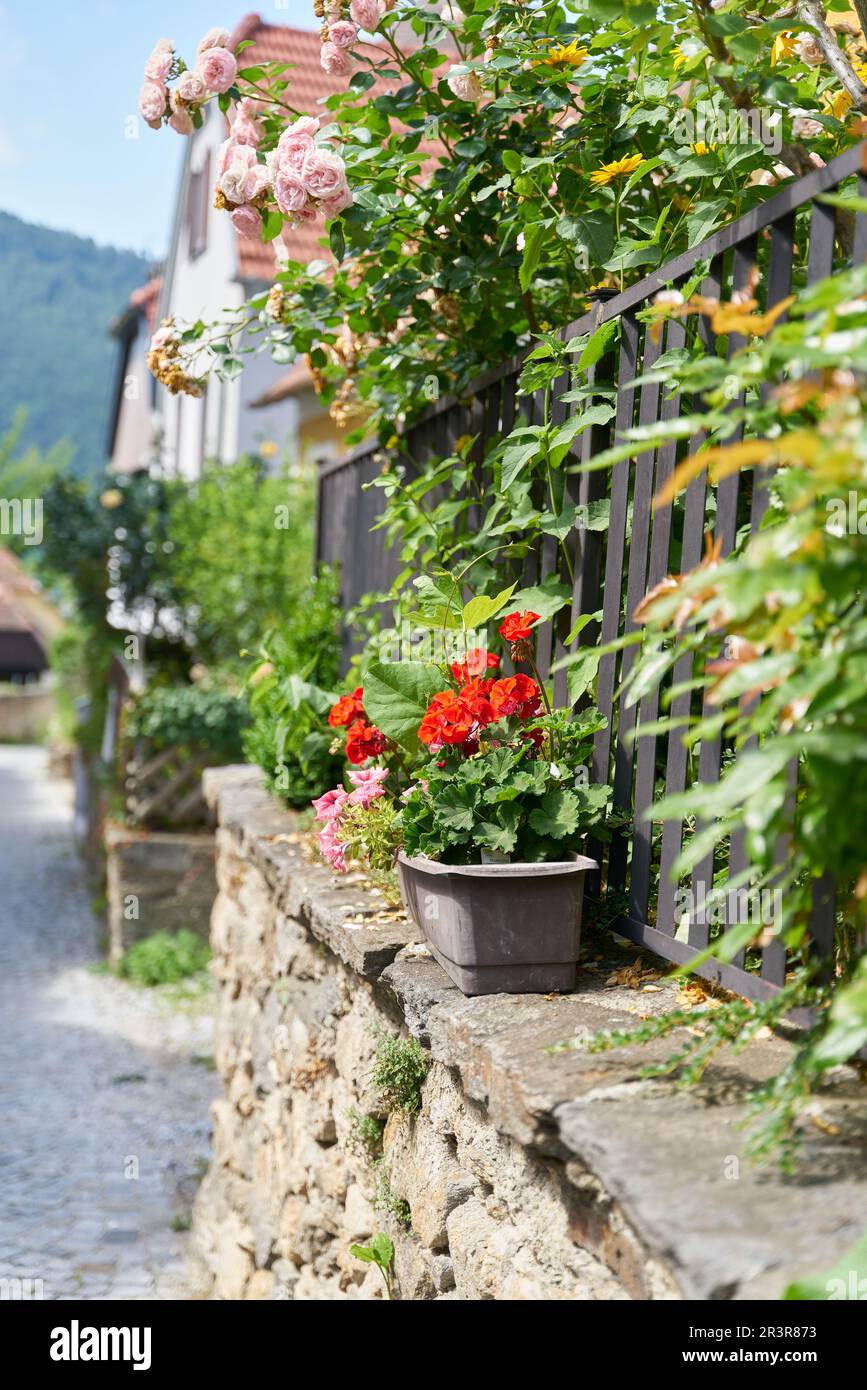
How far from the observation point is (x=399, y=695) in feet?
8.04

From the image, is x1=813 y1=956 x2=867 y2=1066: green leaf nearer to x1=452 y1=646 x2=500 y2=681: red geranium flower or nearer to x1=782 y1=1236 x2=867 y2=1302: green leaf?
x1=782 y1=1236 x2=867 y2=1302: green leaf

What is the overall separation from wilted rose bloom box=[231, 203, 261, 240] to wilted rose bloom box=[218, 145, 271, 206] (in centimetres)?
2

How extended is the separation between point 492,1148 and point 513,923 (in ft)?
1.09

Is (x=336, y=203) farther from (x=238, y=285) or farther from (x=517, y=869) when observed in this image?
(x=238, y=285)

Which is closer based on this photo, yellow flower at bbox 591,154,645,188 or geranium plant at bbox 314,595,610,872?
geranium plant at bbox 314,595,610,872

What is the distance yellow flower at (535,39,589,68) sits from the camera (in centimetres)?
231

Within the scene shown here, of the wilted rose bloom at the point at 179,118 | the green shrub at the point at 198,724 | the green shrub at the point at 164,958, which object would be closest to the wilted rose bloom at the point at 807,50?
the wilted rose bloom at the point at 179,118

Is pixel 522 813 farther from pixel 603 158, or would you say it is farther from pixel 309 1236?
pixel 309 1236

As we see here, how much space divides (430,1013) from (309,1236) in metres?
1.37

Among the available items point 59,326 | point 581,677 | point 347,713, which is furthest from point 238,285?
point 59,326

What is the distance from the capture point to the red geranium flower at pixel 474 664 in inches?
87.7

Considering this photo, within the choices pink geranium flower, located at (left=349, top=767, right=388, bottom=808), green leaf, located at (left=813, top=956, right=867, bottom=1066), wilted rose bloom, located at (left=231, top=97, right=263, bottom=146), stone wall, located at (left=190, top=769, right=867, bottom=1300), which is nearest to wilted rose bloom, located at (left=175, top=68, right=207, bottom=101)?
wilted rose bloom, located at (left=231, top=97, right=263, bottom=146)

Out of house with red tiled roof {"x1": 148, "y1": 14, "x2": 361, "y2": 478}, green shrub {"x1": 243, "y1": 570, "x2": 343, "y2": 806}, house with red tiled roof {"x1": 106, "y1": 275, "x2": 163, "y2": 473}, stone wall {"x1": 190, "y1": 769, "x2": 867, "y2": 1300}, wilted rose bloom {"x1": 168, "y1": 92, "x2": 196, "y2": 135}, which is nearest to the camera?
stone wall {"x1": 190, "y1": 769, "x2": 867, "y2": 1300}

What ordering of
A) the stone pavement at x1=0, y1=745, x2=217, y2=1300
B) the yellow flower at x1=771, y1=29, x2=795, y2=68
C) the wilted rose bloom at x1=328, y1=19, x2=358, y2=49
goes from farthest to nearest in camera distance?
the stone pavement at x1=0, y1=745, x2=217, y2=1300, the wilted rose bloom at x1=328, y1=19, x2=358, y2=49, the yellow flower at x1=771, y1=29, x2=795, y2=68
